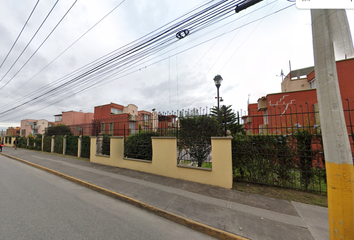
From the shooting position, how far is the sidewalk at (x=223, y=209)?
266 centimetres

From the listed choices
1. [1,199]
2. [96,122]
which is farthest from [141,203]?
[96,122]

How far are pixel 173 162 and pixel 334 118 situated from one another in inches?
187

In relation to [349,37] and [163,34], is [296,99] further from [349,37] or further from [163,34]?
[163,34]

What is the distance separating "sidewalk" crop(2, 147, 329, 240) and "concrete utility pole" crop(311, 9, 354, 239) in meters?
0.94

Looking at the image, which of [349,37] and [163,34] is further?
[163,34]

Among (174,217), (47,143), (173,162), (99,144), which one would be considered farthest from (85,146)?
(174,217)

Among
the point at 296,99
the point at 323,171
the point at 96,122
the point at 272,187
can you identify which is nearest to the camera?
the point at 323,171

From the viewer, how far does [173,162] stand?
18.6 ft

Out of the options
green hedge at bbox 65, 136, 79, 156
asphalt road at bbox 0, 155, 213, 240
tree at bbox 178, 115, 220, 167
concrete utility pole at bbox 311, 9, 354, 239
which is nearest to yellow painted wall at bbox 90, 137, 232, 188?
tree at bbox 178, 115, 220, 167

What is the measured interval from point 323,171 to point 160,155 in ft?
17.6

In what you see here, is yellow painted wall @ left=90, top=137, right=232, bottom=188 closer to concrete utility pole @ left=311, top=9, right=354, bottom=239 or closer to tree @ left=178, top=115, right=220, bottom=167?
tree @ left=178, top=115, right=220, bottom=167

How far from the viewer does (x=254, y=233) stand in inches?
102

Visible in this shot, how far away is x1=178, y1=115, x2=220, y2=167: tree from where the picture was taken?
5.47 metres

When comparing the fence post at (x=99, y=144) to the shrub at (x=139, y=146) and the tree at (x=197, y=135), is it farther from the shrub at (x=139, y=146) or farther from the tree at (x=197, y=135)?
the tree at (x=197, y=135)
